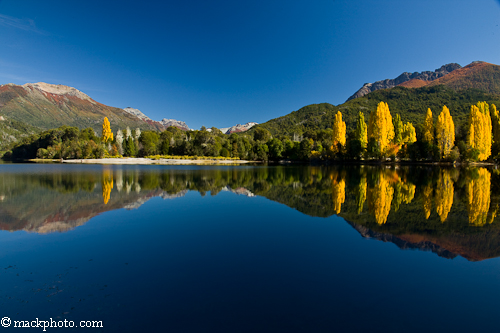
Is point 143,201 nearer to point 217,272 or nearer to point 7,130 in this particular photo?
point 217,272

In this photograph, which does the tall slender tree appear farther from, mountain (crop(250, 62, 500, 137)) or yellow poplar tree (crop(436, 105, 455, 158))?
mountain (crop(250, 62, 500, 137))

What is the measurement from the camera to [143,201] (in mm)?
13094

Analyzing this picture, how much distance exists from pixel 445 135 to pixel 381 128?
1098cm

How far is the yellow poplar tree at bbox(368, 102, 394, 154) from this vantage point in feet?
172

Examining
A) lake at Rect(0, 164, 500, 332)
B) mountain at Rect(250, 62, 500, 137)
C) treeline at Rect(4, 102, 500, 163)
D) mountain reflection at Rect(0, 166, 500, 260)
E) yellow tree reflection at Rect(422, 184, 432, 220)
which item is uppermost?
mountain at Rect(250, 62, 500, 137)

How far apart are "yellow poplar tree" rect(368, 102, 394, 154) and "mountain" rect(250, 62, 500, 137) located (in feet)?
158

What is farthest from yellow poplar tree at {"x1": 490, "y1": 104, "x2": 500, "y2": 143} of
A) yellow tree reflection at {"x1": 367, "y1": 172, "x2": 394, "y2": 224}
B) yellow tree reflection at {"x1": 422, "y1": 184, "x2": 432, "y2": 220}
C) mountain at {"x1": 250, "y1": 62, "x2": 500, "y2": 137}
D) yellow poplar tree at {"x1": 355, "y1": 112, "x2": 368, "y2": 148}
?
yellow tree reflection at {"x1": 367, "y1": 172, "x2": 394, "y2": 224}

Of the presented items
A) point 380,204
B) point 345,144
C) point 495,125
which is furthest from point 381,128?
point 380,204

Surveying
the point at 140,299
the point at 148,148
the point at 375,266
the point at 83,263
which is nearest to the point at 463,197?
the point at 375,266

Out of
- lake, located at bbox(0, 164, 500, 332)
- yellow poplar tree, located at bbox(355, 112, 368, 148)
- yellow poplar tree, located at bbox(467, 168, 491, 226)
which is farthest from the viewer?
yellow poplar tree, located at bbox(355, 112, 368, 148)

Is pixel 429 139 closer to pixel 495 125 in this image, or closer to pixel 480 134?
pixel 480 134

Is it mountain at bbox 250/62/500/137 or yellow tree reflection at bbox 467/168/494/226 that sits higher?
mountain at bbox 250/62/500/137

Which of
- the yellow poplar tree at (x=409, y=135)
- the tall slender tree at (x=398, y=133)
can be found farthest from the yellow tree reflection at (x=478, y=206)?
the yellow poplar tree at (x=409, y=135)

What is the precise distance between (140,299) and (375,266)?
4844 millimetres
